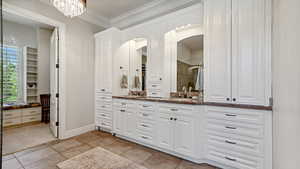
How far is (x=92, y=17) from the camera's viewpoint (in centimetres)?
345

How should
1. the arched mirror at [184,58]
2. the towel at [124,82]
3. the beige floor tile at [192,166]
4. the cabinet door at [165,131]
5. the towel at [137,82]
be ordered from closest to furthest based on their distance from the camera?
the beige floor tile at [192,166] < the cabinet door at [165,131] < the arched mirror at [184,58] < the towel at [124,82] < the towel at [137,82]

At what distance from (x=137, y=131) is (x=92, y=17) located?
10.0ft

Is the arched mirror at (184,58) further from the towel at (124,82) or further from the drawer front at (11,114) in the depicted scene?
the drawer front at (11,114)

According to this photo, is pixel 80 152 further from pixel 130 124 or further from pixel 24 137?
pixel 24 137

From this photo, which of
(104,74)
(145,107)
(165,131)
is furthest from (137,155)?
(104,74)

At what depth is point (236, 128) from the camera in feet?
5.63

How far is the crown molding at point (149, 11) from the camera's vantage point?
109 inches

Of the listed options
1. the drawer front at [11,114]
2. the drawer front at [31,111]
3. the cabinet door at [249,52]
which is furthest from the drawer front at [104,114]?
the cabinet door at [249,52]

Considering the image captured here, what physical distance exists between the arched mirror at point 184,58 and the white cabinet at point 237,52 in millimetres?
634

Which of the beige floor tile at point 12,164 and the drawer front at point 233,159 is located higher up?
the drawer front at point 233,159

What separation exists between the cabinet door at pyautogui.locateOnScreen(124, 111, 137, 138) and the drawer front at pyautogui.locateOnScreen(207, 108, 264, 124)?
55.6 inches

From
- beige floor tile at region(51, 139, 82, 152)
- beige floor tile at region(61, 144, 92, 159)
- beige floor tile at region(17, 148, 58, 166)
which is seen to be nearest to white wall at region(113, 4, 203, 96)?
beige floor tile at region(61, 144, 92, 159)

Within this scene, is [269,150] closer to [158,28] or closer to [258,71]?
[258,71]

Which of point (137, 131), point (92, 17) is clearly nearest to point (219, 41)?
point (137, 131)
